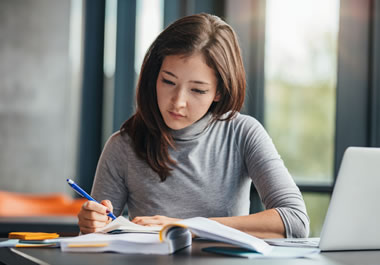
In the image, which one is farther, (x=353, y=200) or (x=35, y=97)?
(x=35, y=97)

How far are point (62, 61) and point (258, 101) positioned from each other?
65.2 inches

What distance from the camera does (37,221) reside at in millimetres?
2277

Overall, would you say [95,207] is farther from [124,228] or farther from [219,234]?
[219,234]

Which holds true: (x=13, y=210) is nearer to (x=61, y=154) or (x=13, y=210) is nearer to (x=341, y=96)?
(x=61, y=154)

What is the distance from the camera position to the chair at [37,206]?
330cm

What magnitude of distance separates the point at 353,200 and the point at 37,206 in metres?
2.72

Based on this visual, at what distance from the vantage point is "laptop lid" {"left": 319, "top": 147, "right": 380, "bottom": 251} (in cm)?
104

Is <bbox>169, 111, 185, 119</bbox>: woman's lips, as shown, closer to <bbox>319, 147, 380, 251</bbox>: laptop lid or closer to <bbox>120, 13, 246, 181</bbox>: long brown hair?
<bbox>120, 13, 246, 181</bbox>: long brown hair

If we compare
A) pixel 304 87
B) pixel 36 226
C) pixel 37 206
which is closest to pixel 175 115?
pixel 36 226

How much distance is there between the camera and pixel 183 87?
1.51 m

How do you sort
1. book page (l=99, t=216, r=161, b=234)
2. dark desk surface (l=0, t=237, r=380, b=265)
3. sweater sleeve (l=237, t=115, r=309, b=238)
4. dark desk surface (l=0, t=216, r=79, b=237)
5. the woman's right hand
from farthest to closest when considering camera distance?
dark desk surface (l=0, t=216, r=79, b=237), sweater sleeve (l=237, t=115, r=309, b=238), the woman's right hand, book page (l=99, t=216, r=161, b=234), dark desk surface (l=0, t=237, r=380, b=265)

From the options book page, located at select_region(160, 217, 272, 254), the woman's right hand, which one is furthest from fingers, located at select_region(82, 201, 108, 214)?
book page, located at select_region(160, 217, 272, 254)

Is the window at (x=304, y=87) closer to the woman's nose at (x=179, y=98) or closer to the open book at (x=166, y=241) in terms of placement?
the woman's nose at (x=179, y=98)

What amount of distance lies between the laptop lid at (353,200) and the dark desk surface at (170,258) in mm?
35
